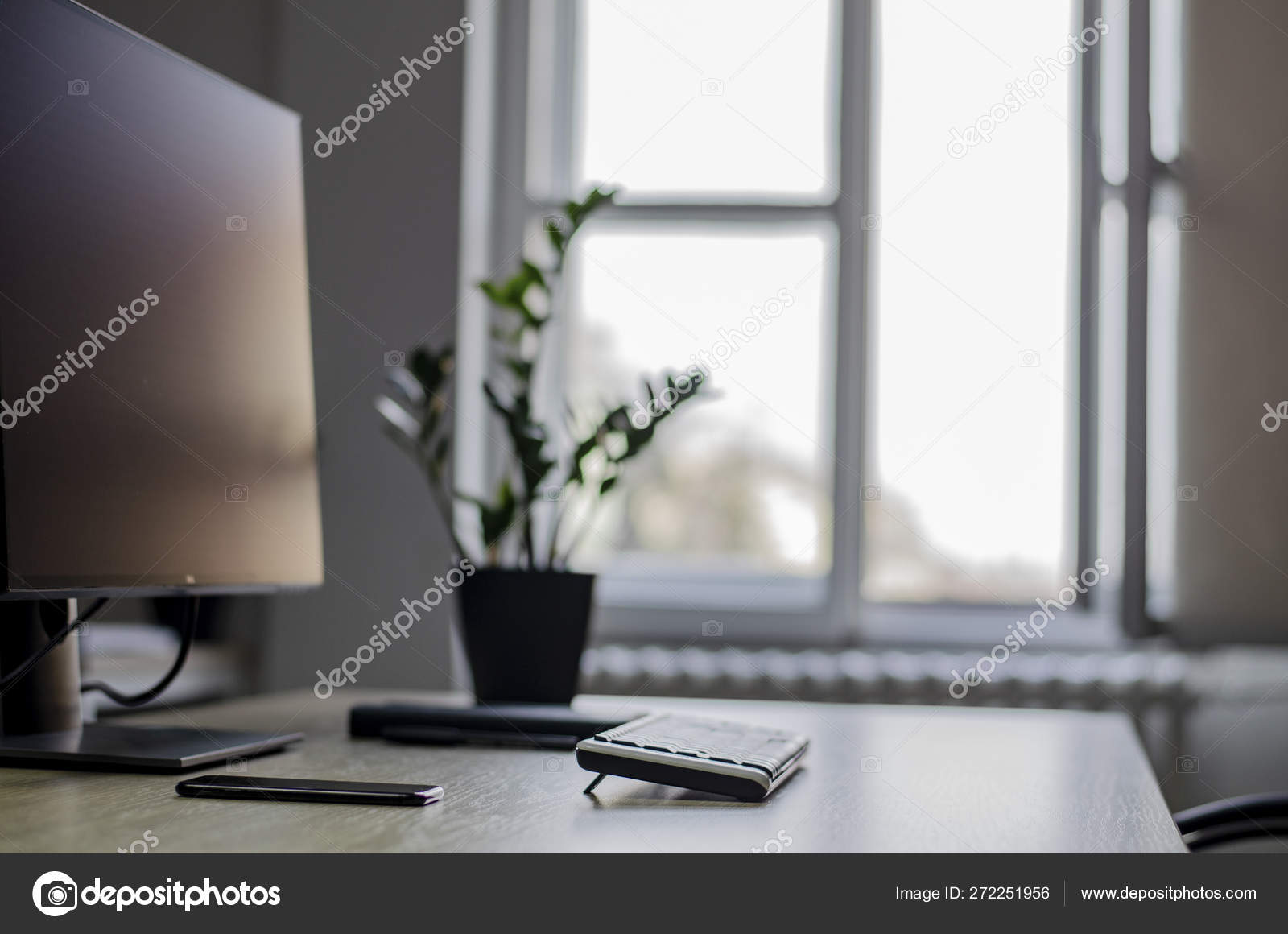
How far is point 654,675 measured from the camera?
2.45m

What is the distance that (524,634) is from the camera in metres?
1.38

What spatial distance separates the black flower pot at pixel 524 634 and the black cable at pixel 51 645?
0.44 m

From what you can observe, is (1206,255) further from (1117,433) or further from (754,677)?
(754,677)

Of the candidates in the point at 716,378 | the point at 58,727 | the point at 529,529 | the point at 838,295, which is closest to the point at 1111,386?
the point at 838,295

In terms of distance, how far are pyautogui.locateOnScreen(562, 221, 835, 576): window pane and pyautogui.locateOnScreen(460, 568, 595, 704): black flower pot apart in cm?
128

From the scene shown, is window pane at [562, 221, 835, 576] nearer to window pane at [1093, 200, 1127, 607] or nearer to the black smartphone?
window pane at [1093, 200, 1127, 607]

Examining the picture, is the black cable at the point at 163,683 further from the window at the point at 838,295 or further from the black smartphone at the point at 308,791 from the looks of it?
the window at the point at 838,295

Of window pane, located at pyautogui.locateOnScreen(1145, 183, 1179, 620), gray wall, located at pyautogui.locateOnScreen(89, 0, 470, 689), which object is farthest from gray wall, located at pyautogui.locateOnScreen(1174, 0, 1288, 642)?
gray wall, located at pyautogui.locateOnScreen(89, 0, 470, 689)

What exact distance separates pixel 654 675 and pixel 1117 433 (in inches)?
44.2

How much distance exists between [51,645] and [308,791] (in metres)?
0.35

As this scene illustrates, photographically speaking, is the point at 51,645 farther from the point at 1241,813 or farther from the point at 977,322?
the point at 977,322

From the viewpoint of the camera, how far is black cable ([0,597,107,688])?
104 centimetres

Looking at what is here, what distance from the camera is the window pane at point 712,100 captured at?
270 cm
